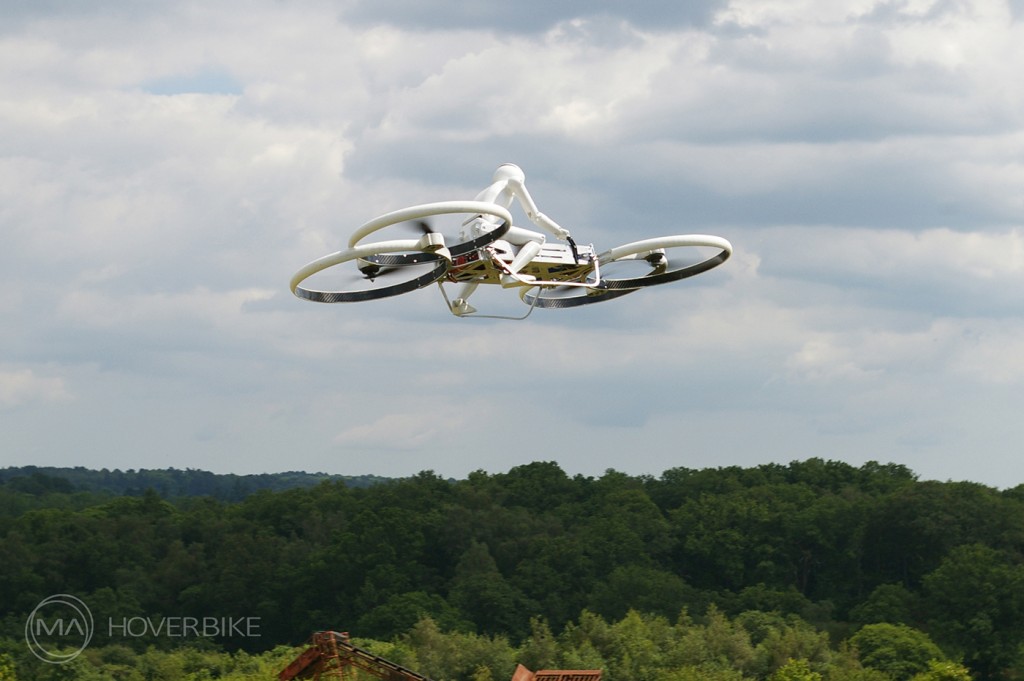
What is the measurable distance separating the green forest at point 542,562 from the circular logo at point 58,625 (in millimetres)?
1015

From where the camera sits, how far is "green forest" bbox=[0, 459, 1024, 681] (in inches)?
3740

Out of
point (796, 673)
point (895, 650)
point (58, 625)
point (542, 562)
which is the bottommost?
point (58, 625)

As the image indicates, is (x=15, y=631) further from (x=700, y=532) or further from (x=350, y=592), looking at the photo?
(x=700, y=532)

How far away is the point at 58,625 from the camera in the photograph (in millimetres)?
101812

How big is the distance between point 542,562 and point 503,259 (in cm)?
8910

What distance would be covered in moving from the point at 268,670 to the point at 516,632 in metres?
47.1

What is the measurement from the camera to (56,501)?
16938 centimetres

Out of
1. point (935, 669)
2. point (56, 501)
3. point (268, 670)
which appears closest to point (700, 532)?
point (935, 669)

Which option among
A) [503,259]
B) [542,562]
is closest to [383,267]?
[503,259]

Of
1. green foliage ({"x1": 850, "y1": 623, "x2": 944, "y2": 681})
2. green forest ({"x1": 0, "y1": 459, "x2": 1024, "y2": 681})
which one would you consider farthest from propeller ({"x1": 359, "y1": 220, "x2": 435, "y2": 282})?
green forest ({"x1": 0, "y1": 459, "x2": 1024, "y2": 681})

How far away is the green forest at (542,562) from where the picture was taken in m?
95.0

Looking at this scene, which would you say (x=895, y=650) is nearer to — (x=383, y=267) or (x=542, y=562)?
(x=542, y=562)

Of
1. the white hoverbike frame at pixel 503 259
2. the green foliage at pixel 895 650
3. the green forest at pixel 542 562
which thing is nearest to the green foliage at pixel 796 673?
the green foliage at pixel 895 650

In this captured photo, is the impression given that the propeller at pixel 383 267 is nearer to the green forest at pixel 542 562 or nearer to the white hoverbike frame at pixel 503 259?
the white hoverbike frame at pixel 503 259
